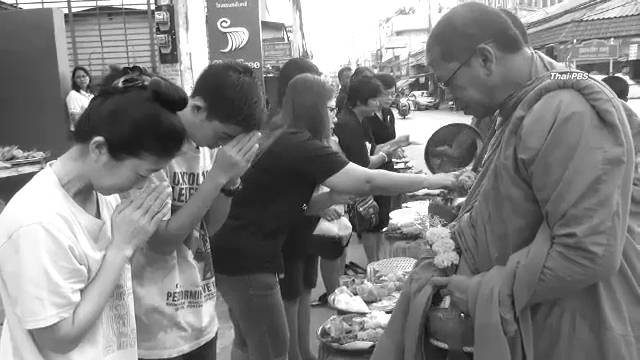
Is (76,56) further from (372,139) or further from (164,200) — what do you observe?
(164,200)

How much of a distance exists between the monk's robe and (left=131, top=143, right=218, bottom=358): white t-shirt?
1.04m

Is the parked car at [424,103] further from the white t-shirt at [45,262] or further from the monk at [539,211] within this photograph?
the white t-shirt at [45,262]

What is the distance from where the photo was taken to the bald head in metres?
1.75

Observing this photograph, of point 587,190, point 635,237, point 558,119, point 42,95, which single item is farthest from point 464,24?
point 42,95

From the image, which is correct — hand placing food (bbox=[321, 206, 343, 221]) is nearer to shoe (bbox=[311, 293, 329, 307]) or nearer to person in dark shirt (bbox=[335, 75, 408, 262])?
person in dark shirt (bbox=[335, 75, 408, 262])

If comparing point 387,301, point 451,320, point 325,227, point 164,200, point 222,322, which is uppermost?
point 164,200

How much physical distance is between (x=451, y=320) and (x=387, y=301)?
1890mm

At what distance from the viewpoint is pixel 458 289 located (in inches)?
70.9

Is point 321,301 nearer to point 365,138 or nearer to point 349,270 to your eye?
point 349,270

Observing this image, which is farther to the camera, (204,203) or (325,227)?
(325,227)

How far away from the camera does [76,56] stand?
30.2 ft

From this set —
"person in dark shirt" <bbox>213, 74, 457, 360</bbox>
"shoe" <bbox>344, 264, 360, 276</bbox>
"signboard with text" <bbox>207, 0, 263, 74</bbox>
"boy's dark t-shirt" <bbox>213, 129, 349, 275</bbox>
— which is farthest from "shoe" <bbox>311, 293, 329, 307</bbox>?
"signboard with text" <bbox>207, 0, 263, 74</bbox>

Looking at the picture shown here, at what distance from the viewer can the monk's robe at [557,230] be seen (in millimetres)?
1543

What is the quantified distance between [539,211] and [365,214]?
11.1ft
